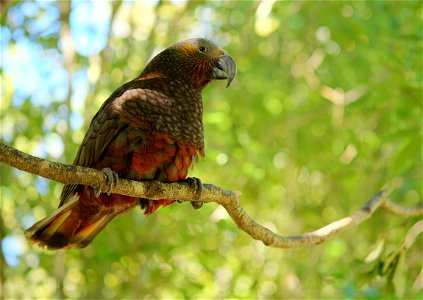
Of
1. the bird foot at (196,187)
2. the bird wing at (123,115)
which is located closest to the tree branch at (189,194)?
the bird foot at (196,187)

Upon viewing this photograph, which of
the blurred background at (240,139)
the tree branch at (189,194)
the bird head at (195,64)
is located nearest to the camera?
the tree branch at (189,194)

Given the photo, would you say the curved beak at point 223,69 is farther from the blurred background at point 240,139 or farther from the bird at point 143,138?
the blurred background at point 240,139

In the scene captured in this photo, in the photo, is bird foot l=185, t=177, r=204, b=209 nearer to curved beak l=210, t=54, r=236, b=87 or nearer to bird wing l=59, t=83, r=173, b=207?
bird wing l=59, t=83, r=173, b=207

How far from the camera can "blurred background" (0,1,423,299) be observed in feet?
18.9

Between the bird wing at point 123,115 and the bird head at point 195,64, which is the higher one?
the bird head at point 195,64

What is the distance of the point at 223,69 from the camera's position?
412 centimetres

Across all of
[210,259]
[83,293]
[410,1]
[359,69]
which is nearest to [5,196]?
[83,293]

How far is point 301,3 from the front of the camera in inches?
256

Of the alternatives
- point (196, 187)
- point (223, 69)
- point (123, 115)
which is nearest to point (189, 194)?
point (196, 187)

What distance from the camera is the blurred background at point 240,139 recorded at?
18.9ft

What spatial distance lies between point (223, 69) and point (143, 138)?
0.85 metres

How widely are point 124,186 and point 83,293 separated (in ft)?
11.8

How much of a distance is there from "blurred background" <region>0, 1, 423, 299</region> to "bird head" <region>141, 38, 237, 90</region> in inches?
52.7

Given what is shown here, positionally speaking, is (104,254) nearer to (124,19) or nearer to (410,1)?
(124,19)
